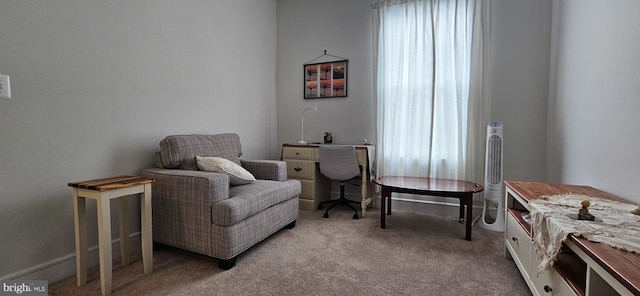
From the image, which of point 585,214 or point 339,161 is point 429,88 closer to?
point 339,161

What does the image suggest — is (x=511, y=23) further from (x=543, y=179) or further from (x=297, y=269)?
→ (x=297, y=269)

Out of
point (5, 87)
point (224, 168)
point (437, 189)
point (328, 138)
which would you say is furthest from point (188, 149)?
point (437, 189)

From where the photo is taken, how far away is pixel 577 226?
1146mm

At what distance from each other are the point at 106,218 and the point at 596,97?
127 inches

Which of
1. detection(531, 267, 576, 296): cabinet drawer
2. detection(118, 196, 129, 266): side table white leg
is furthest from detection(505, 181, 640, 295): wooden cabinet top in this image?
detection(118, 196, 129, 266): side table white leg

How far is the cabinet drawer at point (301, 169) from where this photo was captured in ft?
10.9

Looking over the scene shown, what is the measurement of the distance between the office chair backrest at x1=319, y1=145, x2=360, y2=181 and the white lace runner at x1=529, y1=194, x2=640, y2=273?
1668mm

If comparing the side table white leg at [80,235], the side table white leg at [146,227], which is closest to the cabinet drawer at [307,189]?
the side table white leg at [146,227]

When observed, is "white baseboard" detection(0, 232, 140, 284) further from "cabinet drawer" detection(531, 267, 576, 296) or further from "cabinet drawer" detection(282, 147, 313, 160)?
"cabinet drawer" detection(531, 267, 576, 296)

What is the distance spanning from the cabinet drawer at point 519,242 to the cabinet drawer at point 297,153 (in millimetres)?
2007

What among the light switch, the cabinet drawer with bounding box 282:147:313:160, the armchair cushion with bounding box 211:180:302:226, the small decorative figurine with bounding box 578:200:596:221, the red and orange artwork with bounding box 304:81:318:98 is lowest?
the armchair cushion with bounding box 211:180:302:226

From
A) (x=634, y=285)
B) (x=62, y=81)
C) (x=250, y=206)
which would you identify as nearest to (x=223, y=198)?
(x=250, y=206)

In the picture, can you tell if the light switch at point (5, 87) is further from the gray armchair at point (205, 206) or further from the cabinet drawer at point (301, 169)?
the cabinet drawer at point (301, 169)

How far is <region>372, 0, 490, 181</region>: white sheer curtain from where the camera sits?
9.77 ft
